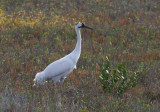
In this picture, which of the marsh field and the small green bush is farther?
the small green bush

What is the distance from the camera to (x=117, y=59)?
9922mm

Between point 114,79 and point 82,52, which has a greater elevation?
point 114,79

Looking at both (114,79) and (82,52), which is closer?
(114,79)

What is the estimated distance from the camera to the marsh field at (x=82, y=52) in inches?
217

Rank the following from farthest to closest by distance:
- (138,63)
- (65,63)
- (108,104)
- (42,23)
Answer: (42,23), (138,63), (65,63), (108,104)

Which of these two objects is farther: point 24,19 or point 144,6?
→ point 144,6

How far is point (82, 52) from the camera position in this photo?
34.3 feet

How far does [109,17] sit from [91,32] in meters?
2.58

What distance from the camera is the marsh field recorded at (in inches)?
217

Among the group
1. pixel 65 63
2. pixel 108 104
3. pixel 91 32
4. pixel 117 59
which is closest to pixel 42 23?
pixel 91 32

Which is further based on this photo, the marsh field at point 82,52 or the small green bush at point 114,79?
the small green bush at point 114,79

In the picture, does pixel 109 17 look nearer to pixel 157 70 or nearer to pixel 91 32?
pixel 91 32

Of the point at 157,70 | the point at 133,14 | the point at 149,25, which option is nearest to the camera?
the point at 157,70

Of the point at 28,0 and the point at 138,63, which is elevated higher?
the point at 28,0
